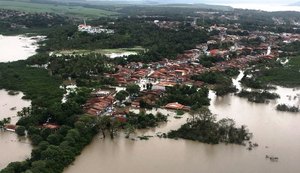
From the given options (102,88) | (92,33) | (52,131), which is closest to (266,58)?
(102,88)

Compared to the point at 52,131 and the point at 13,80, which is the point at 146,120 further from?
the point at 13,80

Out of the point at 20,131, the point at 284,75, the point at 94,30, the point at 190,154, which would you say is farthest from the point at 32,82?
the point at 94,30

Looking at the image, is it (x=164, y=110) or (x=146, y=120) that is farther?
(x=164, y=110)

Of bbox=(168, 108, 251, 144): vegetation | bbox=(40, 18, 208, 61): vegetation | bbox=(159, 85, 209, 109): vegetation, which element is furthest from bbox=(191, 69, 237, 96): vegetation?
bbox=(40, 18, 208, 61): vegetation

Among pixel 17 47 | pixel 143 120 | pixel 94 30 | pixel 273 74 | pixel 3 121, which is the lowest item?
pixel 17 47

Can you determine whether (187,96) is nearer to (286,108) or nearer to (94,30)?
(286,108)

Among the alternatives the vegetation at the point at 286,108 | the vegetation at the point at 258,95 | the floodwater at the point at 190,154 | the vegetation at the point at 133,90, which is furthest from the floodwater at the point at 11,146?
the vegetation at the point at 286,108
